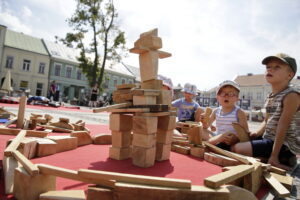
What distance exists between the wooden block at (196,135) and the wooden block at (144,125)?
0.61 metres

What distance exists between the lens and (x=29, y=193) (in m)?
0.96

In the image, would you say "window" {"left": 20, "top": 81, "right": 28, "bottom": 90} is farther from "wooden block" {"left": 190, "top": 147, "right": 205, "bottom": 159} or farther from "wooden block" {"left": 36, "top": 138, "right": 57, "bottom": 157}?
"wooden block" {"left": 190, "top": 147, "right": 205, "bottom": 159}

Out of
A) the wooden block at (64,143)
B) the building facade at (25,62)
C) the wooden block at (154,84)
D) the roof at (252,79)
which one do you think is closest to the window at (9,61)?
the building facade at (25,62)

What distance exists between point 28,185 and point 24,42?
29.5 metres

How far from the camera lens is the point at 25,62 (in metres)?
24.9

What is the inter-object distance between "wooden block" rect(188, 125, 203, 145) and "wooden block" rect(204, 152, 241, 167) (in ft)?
0.56

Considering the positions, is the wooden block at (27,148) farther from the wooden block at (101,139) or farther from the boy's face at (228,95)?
the boy's face at (228,95)

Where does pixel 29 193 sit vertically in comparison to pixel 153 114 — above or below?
below

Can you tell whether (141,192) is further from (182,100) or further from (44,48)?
(44,48)

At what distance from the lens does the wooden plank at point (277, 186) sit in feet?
3.82

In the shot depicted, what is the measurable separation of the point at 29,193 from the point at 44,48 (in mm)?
29585

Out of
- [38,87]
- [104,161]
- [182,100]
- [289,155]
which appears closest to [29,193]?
[104,161]

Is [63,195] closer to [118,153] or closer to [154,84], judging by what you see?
[118,153]

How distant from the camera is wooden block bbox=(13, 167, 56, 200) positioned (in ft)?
3.15
